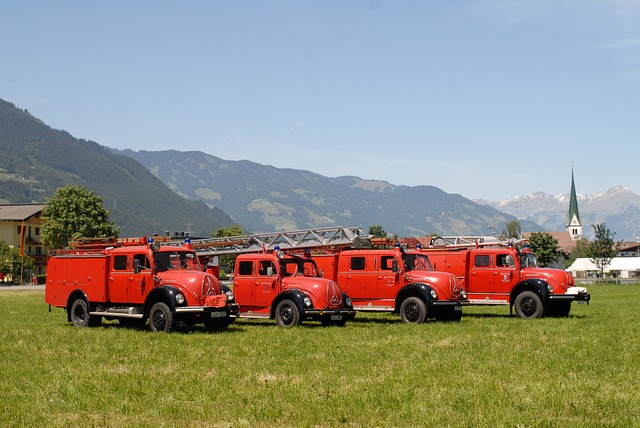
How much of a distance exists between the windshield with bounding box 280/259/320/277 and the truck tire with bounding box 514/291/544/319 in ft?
23.9

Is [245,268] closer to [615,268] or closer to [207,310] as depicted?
[207,310]

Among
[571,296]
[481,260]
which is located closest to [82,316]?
[481,260]

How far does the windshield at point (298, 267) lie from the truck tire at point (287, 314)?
4.25ft

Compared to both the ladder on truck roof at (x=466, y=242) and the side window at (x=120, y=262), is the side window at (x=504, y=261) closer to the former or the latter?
the ladder on truck roof at (x=466, y=242)

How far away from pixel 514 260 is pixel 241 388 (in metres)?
18.0

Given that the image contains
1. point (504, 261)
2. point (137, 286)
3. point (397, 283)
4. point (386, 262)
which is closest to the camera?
point (137, 286)

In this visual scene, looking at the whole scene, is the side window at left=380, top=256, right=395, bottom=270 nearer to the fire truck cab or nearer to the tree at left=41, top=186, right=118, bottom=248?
the fire truck cab

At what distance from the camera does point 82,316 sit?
24.2 metres

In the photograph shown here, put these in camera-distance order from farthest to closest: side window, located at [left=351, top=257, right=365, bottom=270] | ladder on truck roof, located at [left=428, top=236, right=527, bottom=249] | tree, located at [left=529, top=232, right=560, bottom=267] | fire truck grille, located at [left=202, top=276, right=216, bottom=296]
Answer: tree, located at [left=529, top=232, right=560, bottom=267], ladder on truck roof, located at [left=428, top=236, right=527, bottom=249], side window, located at [left=351, top=257, right=365, bottom=270], fire truck grille, located at [left=202, top=276, right=216, bottom=296]

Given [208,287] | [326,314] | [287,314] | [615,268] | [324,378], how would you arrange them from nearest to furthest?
[324,378], [208,287], [326,314], [287,314], [615,268]

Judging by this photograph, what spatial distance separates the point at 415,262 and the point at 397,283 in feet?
3.39

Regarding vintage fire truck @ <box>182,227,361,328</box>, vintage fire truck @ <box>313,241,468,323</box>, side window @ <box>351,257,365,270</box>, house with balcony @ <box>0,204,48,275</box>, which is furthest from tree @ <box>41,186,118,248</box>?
vintage fire truck @ <box>182,227,361,328</box>

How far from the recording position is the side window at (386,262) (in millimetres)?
25625

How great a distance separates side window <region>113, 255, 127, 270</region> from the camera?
23.3m
